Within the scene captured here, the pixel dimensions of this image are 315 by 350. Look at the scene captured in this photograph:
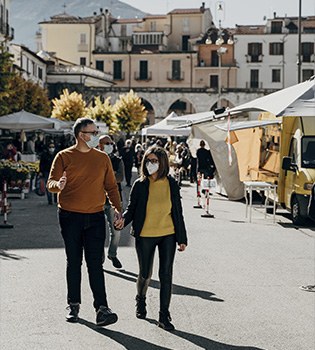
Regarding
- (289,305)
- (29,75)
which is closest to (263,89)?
(29,75)

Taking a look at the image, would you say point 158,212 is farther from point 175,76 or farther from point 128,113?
point 175,76

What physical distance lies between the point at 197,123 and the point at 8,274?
17.5 metres

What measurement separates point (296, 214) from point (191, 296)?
Answer: 363 inches

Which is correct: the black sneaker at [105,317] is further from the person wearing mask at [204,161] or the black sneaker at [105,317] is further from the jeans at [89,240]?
the person wearing mask at [204,161]

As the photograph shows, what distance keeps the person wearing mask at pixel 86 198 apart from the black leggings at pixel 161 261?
459 millimetres

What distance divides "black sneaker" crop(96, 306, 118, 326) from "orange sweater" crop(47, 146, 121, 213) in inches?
37.1

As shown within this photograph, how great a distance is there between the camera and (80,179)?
340 inches

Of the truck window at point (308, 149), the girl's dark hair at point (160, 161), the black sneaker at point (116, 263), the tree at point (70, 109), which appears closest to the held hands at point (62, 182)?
the girl's dark hair at point (160, 161)

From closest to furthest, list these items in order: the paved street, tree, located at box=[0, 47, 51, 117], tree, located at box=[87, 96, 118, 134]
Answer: the paved street
tree, located at box=[0, 47, 51, 117]
tree, located at box=[87, 96, 118, 134]

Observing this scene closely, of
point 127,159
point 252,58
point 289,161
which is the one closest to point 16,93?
point 127,159

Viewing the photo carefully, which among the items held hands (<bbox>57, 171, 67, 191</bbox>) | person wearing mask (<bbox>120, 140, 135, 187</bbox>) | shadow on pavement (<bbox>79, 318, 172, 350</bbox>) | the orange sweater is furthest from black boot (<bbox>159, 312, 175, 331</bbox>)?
person wearing mask (<bbox>120, 140, 135, 187</bbox>)

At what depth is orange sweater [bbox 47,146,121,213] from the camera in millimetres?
8648

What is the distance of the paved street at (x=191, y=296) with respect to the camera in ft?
27.1

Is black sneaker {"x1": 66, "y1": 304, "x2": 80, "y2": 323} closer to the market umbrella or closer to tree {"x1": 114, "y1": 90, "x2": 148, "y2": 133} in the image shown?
the market umbrella
